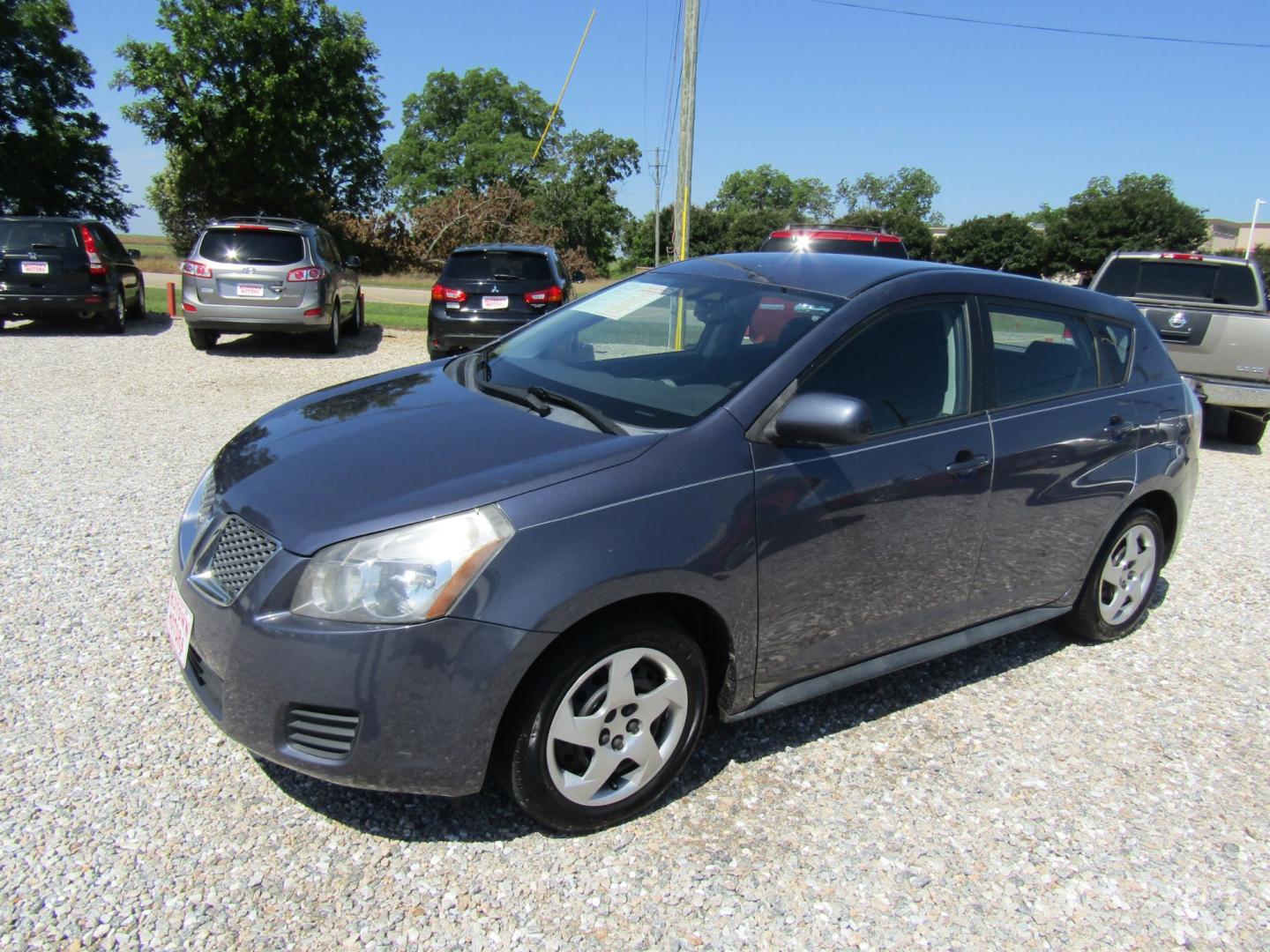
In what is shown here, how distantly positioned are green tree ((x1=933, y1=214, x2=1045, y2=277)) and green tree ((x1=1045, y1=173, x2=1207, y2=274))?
1389mm

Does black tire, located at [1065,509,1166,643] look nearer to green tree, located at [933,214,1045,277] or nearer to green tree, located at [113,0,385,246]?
green tree, located at [113,0,385,246]

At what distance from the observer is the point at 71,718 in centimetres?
330

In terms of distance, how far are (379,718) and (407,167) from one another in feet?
280

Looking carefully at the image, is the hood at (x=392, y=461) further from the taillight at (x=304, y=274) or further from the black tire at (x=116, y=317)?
the black tire at (x=116, y=317)

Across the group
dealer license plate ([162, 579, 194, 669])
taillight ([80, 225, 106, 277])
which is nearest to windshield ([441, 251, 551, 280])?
taillight ([80, 225, 106, 277])

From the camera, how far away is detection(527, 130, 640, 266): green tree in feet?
187

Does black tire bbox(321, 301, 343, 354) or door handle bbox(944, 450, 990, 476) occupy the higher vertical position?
door handle bbox(944, 450, 990, 476)

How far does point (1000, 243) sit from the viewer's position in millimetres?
58969

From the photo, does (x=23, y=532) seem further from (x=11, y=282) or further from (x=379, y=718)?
(x=11, y=282)

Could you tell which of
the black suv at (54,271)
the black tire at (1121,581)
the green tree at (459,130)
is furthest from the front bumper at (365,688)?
the green tree at (459,130)

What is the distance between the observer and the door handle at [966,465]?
3.38 metres

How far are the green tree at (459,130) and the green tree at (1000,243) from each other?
32542 mm

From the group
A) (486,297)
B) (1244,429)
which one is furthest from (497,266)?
(1244,429)

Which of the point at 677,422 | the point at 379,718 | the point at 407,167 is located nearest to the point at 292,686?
the point at 379,718
